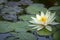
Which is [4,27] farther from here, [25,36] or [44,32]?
[44,32]

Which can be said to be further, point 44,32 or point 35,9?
point 35,9

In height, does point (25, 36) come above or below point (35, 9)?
below

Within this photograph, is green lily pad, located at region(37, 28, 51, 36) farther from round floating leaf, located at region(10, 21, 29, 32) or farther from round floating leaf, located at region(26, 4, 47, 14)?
round floating leaf, located at region(26, 4, 47, 14)

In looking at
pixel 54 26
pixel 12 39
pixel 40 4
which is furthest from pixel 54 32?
pixel 40 4

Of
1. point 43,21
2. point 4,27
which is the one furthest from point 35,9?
point 4,27

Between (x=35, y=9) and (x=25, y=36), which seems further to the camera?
(x=35, y=9)

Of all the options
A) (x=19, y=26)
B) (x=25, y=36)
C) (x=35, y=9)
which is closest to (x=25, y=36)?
(x=25, y=36)

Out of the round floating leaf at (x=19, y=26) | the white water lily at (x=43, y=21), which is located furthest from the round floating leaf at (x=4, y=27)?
the white water lily at (x=43, y=21)

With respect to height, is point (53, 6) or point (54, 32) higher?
point (53, 6)

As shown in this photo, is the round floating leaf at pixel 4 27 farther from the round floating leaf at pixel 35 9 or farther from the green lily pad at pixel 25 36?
the round floating leaf at pixel 35 9

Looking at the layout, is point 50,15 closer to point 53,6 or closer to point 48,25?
point 48,25
